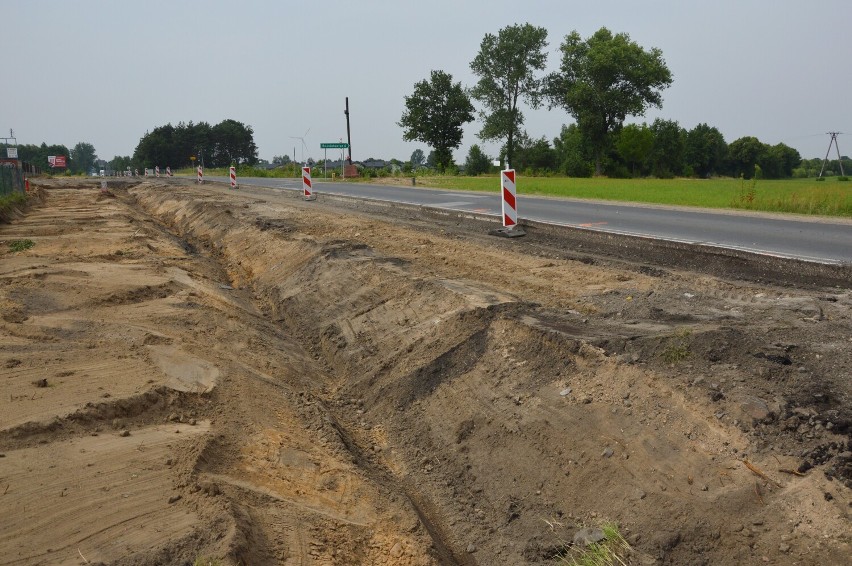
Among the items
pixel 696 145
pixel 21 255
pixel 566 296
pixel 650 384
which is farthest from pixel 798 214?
pixel 696 145

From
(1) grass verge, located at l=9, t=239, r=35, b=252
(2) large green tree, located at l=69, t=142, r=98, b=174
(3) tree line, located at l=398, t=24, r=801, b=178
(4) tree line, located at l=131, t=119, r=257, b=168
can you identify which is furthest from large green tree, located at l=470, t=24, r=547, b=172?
(2) large green tree, located at l=69, t=142, r=98, b=174

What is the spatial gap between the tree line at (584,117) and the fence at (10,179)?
4033 centimetres

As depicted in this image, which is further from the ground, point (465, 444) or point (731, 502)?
point (731, 502)

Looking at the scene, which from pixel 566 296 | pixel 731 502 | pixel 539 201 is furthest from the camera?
pixel 539 201

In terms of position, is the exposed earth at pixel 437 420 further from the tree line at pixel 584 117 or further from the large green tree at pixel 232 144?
the large green tree at pixel 232 144

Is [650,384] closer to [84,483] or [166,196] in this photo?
[84,483]

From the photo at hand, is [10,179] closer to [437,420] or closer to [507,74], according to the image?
[437,420]

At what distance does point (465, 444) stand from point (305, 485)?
1359 mm

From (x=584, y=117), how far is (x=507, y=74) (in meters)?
11.5

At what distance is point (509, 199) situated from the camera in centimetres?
1324

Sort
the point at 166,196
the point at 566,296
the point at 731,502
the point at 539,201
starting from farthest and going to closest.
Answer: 1. the point at 166,196
2. the point at 539,201
3. the point at 566,296
4. the point at 731,502

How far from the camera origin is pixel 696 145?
77938mm

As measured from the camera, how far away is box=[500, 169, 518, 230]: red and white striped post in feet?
43.4

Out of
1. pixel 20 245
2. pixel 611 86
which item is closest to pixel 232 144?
pixel 611 86
